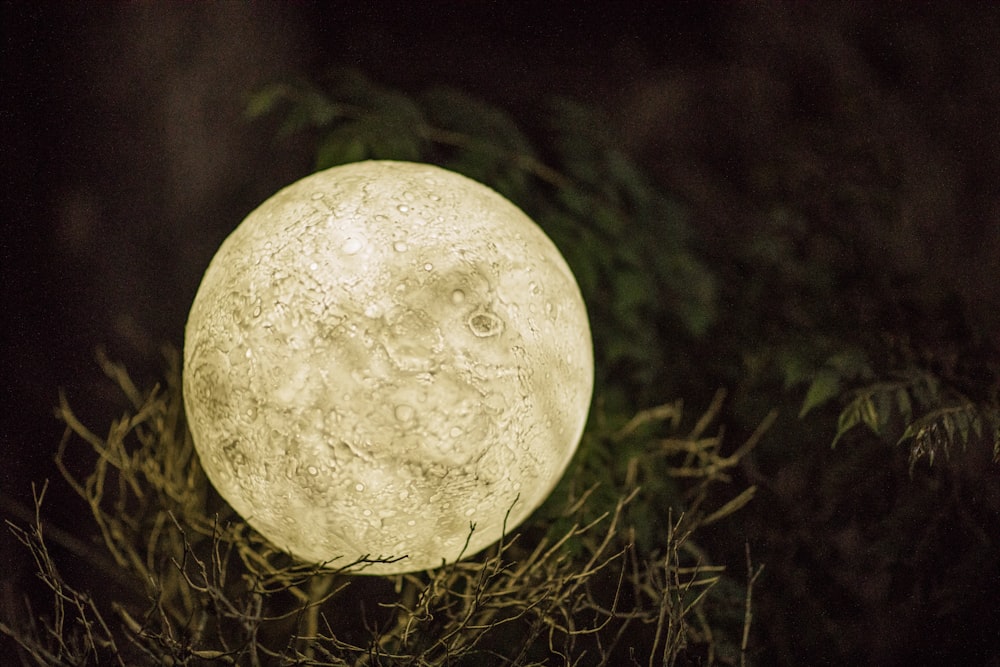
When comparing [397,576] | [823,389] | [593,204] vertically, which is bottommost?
[397,576]

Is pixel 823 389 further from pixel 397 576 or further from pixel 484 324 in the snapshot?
pixel 397 576

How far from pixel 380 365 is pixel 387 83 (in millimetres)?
960

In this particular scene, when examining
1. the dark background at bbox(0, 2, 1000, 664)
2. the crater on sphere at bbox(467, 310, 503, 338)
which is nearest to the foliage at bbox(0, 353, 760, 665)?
the dark background at bbox(0, 2, 1000, 664)

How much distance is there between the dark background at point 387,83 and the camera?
1.10 metres

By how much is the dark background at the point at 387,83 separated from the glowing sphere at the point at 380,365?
0.47 meters

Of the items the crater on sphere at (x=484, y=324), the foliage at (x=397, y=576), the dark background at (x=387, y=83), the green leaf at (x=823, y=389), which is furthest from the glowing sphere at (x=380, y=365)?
the dark background at (x=387, y=83)

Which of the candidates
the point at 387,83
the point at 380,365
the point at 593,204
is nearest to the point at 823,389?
the point at 593,204

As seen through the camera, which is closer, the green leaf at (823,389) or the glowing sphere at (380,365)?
the glowing sphere at (380,365)

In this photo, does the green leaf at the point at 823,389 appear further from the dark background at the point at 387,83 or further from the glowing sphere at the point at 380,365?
the glowing sphere at the point at 380,365

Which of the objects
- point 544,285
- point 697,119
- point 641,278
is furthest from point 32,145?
point 697,119

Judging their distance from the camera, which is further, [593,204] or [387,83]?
[387,83]

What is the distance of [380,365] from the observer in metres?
0.73

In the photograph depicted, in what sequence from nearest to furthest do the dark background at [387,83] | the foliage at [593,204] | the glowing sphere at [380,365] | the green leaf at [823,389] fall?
the glowing sphere at [380,365] < the green leaf at [823,389] < the dark background at [387,83] < the foliage at [593,204]

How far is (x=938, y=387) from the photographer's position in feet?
3.20
